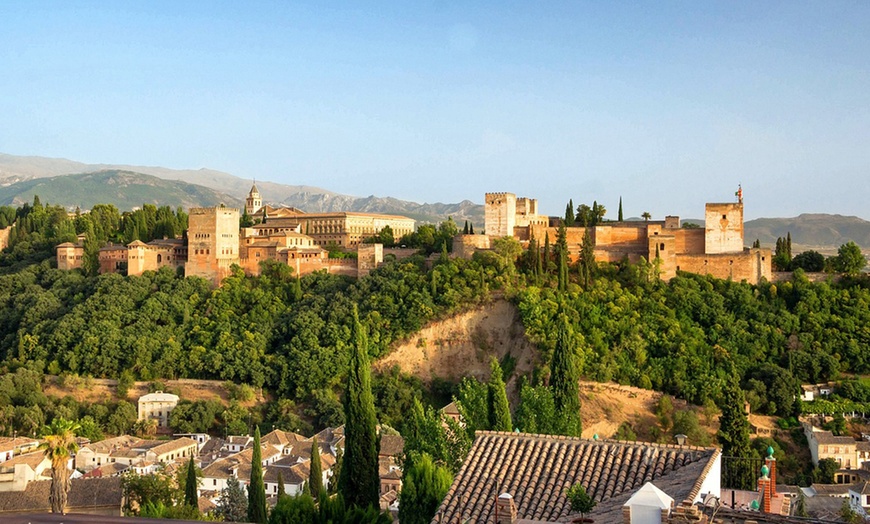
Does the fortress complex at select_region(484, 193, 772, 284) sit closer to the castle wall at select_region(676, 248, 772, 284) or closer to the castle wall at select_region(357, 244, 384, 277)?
the castle wall at select_region(676, 248, 772, 284)

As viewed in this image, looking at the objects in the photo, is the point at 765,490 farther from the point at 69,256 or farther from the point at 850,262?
the point at 69,256

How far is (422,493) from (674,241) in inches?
1200

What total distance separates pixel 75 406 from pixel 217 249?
10647mm

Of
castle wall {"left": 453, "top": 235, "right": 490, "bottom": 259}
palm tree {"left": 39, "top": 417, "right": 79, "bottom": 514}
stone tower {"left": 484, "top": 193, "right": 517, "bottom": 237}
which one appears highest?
stone tower {"left": 484, "top": 193, "right": 517, "bottom": 237}

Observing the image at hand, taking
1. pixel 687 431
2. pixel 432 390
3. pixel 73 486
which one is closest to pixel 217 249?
pixel 432 390

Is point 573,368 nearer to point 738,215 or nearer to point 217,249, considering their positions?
point 738,215

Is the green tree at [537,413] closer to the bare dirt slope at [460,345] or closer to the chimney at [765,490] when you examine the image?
the chimney at [765,490]

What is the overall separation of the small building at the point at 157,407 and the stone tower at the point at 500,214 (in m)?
15.9

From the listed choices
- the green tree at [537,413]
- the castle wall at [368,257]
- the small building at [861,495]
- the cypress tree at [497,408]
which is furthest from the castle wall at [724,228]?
the cypress tree at [497,408]

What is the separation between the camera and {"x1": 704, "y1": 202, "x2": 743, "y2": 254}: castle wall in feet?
138

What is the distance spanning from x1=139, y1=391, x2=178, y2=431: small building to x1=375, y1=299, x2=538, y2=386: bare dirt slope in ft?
28.5

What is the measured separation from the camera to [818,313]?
39.4 metres

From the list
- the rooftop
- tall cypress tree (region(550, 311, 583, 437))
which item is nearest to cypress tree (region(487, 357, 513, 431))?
tall cypress tree (region(550, 311, 583, 437))

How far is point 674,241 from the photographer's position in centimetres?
4188
